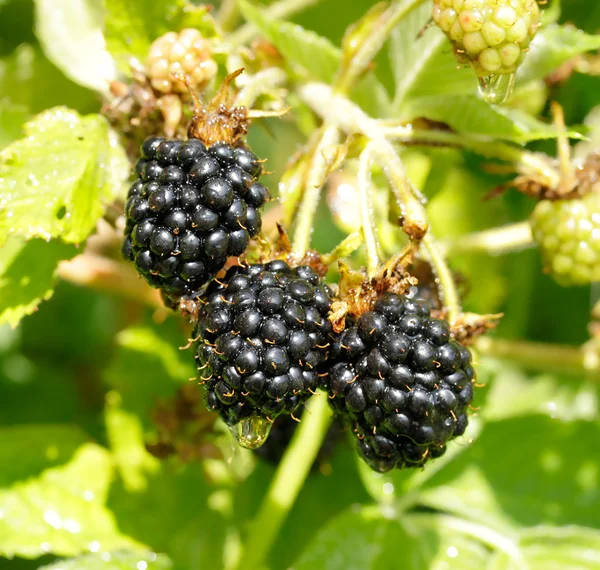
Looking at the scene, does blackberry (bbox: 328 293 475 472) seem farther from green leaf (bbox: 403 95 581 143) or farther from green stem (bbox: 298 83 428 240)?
green leaf (bbox: 403 95 581 143)

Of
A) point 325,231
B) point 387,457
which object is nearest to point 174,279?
point 387,457

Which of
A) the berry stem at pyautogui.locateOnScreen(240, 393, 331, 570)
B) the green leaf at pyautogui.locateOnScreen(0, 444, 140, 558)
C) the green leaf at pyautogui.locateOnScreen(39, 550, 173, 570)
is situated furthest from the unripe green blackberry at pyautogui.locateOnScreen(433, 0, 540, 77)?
the green leaf at pyautogui.locateOnScreen(0, 444, 140, 558)

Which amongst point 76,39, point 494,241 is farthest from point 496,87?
point 76,39

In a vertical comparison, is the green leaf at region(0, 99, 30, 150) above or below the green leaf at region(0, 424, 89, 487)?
above

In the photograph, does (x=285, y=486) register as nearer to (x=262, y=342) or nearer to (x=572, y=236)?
(x=262, y=342)

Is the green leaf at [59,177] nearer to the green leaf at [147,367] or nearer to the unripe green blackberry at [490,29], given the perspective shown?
the green leaf at [147,367]

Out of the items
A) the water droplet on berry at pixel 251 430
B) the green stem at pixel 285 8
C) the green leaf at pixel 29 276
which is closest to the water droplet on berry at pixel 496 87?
the water droplet on berry at pixel 251 430
